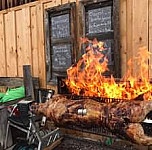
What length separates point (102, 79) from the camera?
262 cm

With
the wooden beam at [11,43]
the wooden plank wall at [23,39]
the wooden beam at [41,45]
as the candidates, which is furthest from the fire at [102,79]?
the wooden beam at [11,43]

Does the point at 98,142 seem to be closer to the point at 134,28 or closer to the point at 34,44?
the point at 134,28

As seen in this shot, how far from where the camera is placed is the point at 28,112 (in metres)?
2.59

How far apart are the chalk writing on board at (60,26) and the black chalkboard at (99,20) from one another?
0.46m

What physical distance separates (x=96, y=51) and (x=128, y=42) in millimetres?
570

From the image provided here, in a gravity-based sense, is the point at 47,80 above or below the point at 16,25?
below

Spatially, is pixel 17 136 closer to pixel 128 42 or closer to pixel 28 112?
pixel 28 112

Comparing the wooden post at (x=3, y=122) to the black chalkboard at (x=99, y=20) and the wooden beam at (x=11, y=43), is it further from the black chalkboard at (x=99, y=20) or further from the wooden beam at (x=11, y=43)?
the black chalkboard at (x=99, y=20)

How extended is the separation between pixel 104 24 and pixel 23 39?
2018mm

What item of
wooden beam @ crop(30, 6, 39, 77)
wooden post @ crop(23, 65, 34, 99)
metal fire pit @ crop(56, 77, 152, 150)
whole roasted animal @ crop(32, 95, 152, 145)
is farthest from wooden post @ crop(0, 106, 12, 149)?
wooden beam @ crop(30, 6, 39, 77)

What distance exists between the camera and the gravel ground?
3.36 meters

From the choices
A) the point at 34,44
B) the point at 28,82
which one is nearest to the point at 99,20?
the point at 34,44

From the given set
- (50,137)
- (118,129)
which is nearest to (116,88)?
(118,129)

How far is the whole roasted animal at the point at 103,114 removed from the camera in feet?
6.21
